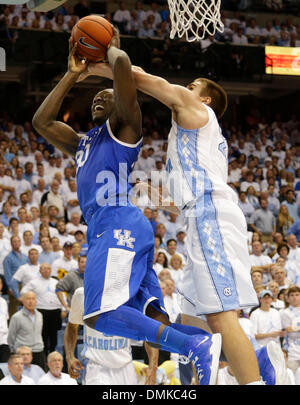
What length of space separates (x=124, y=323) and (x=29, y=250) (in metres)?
5.46

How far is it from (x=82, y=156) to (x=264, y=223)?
874cm

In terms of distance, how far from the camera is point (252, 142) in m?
16.8

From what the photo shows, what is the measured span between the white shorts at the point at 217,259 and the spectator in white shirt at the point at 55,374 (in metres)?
3.28

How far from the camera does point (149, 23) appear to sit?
53.8 feet

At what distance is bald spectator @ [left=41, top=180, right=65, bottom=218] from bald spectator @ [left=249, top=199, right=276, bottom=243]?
364cm

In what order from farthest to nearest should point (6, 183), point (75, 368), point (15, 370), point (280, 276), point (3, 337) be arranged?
point (6, 183) < point (280, 276) < point (3, 337) < point (15, 370) < point (75, 368)

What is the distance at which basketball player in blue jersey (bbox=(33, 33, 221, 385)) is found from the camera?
143 inches

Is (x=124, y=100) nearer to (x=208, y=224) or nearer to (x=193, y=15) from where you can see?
(x=208, y=224)

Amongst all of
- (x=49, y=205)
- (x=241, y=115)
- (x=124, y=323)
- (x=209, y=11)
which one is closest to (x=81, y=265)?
(x=49, y=205)

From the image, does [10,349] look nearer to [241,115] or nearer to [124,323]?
[124,323]

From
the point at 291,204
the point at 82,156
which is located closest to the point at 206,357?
the point at 82,156

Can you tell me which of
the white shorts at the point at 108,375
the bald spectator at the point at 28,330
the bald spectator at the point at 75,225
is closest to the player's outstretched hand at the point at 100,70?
the white shorts at the point at 108,375

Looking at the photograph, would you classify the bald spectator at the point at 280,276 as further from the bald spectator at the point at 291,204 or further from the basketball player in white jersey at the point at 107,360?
the basketball player in white jersey at the point at 107,360
